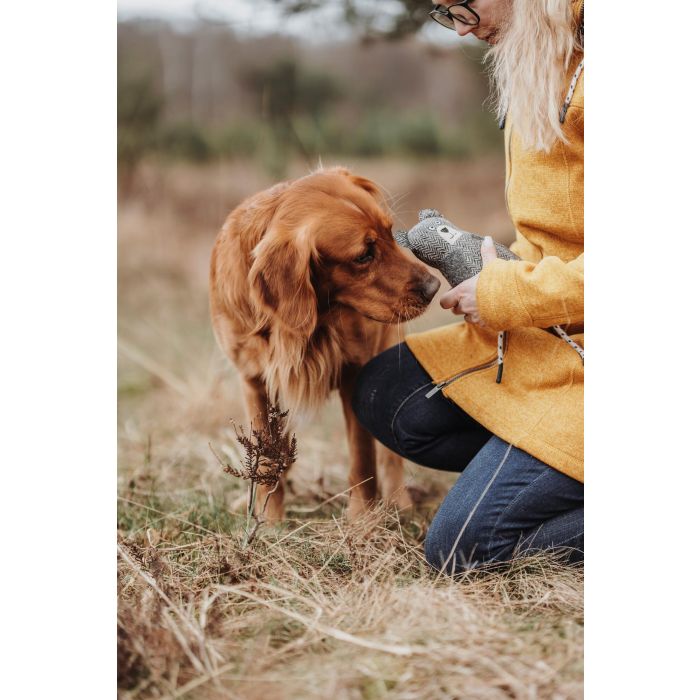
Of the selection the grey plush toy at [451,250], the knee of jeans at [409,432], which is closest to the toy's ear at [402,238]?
the grey plush toy at [451,250]

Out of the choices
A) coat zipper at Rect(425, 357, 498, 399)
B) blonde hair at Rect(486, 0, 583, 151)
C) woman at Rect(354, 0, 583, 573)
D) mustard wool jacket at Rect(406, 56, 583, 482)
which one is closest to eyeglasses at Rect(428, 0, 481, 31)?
woman at Rect(354, 0, 583, 573)

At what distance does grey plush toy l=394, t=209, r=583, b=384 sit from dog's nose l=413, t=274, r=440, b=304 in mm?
108

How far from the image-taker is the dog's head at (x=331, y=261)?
195 centimetres

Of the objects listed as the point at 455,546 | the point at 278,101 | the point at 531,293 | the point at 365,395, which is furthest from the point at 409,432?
the point at 278,101

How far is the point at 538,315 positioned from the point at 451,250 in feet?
0.98

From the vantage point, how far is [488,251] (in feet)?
6.01

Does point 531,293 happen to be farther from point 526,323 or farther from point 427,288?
point 427,288

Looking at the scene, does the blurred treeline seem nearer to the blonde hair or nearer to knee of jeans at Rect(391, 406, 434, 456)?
knee of jeans at Rect(391, 406, 434, 456)

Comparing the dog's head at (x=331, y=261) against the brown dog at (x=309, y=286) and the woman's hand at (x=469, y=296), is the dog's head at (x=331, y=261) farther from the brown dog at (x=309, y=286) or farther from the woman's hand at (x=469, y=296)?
the woman's hand at (x=469, y=296)

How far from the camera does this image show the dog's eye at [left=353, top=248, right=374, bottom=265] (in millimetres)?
2006

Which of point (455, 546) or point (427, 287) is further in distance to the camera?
point (427, 287)

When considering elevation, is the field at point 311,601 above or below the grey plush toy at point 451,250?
below
